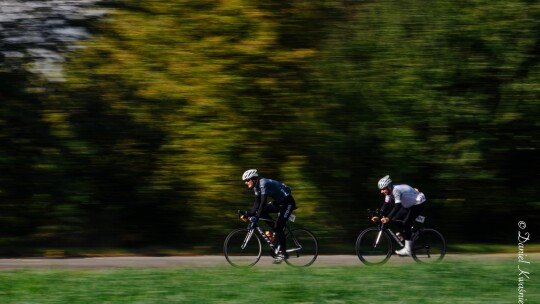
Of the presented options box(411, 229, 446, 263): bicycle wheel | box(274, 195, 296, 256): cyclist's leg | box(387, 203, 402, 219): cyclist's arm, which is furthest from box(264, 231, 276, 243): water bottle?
box(411, 229, 446, 263): bicycle wheel

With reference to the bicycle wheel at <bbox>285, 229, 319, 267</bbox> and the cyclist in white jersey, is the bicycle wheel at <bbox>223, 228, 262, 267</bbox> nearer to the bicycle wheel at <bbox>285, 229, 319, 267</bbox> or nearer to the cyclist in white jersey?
the bicycle wheel at <bbox>285, 229, 319, 267</bbox>

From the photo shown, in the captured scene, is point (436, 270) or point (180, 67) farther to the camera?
point (180, 67)

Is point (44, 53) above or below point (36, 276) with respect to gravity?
above

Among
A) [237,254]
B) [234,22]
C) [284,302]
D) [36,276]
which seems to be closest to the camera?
[284,302]

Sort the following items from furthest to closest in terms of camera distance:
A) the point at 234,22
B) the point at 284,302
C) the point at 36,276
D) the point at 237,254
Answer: the point at 234,22 < the point at 237,254 < the point at 36,276 < the point at 284,302

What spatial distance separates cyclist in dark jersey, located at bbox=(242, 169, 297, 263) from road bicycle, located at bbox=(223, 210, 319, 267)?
0.37 ft

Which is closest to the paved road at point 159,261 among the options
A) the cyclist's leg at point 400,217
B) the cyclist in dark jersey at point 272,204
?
the cyclist in dark jersey at point 272,204

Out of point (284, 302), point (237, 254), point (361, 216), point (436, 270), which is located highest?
point (284, 302)

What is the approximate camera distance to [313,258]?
53.4 ft

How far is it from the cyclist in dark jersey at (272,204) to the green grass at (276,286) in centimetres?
276

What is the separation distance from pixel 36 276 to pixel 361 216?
10.1 meters

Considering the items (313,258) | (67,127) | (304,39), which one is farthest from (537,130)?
(67,127)

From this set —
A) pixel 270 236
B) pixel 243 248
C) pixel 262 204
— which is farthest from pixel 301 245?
pixel 262 204

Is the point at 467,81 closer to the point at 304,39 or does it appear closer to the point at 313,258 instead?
the point at 304,39
